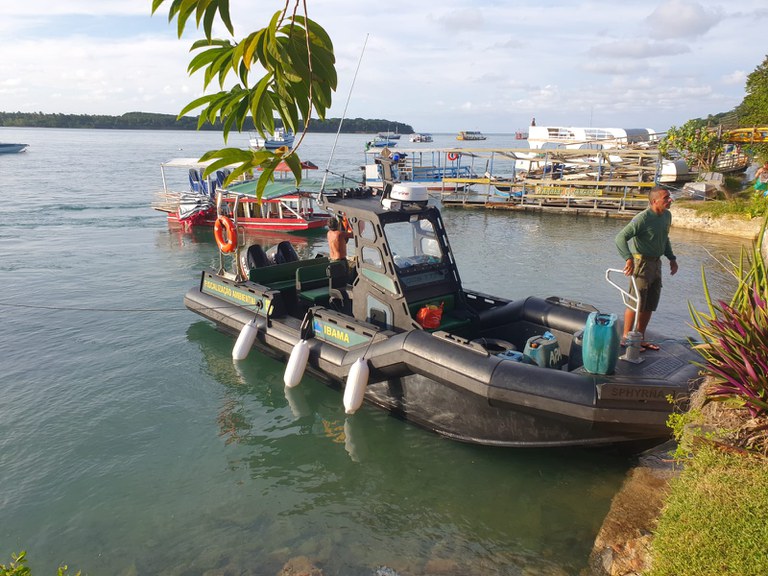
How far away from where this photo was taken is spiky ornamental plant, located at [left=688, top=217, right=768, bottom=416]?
3.93m

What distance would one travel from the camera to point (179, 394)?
813 cm

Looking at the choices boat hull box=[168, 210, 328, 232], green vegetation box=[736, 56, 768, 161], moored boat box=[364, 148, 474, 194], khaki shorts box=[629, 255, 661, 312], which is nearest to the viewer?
khaki shorts box=[629, 255, 661, 312]

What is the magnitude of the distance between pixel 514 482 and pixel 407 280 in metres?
2.75

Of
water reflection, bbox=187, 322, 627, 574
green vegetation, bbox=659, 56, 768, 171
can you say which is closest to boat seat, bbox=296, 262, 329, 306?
water reflection, bbox=187, 322, 627, 574

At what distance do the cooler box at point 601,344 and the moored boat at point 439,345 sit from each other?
11mm

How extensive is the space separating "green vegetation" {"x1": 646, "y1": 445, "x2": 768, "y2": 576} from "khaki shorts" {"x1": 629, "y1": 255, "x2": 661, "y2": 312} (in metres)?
2.72

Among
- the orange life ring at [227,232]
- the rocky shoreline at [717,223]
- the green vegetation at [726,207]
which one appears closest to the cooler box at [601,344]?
the orange life ring at [227,232]

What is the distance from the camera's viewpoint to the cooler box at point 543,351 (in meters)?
6.08

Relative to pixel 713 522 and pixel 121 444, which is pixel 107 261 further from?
pixel 713 522

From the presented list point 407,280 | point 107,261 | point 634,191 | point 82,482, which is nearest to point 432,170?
point 634,191

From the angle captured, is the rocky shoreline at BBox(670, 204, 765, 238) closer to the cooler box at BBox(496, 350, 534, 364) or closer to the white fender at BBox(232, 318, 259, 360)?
the cooler box at BBox(496, 350, 534, 364)

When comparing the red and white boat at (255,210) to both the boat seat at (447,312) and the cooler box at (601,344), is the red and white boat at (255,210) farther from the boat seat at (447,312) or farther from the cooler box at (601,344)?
the cooler box at (601,344)

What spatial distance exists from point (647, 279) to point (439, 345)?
2.63m

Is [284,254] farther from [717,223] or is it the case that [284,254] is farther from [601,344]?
[717,223]
